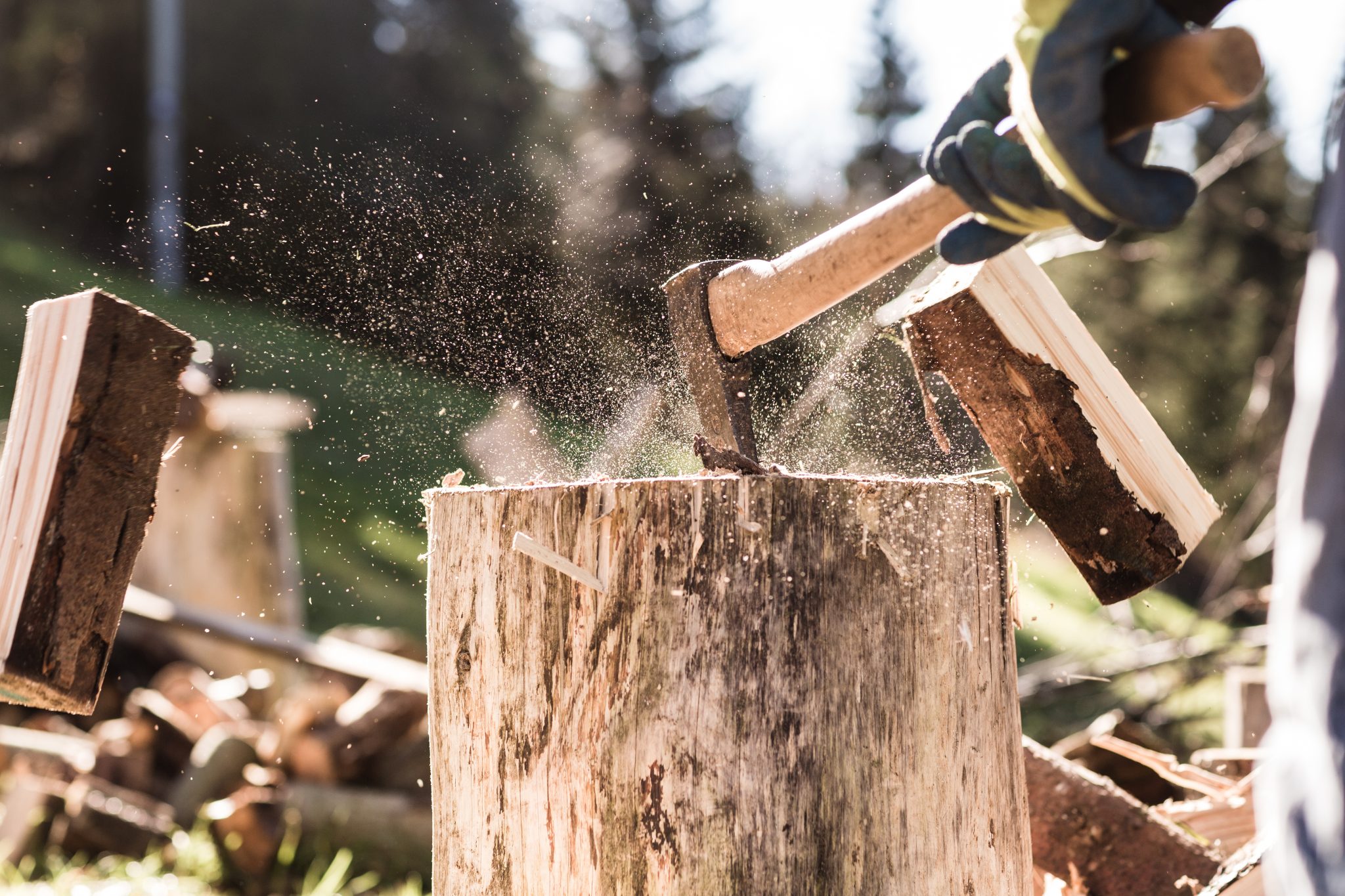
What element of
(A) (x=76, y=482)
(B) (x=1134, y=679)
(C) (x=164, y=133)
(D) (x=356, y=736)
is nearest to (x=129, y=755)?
(D) (x=356, y=736)

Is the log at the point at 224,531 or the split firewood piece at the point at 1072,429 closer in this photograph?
the split firewood piece at the point at 1072,429

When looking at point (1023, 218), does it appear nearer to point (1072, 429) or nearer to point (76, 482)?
point (1072, 429)

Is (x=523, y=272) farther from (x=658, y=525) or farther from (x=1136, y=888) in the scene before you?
(x=1136, y=888)

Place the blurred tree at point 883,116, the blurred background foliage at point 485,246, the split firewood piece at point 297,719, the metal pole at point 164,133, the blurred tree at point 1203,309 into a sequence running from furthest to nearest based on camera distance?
the blurred tree at point 883,116 < the metal pole at point 164,133 < the blurred tree at point 1203,309 < the split firewood piece at point 297,719 < the blurred background foliage at point 485,246

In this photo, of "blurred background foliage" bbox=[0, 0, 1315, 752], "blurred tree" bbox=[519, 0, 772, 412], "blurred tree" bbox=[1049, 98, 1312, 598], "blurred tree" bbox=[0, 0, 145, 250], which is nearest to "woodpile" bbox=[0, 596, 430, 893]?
"blurred background foliage" bbox=[0, 0, 1315, 752]

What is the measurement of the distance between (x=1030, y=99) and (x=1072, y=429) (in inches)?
30.9

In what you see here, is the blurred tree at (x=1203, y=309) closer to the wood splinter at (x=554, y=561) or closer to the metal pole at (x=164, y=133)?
the wood splinter at (x=554, y=561)

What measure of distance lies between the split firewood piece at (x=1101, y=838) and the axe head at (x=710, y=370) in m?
0.96

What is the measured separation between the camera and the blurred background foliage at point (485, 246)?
2020 mm

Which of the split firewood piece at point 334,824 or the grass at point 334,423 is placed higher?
the grass at point 334,423

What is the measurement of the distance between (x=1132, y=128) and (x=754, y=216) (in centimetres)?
577

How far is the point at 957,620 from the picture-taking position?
4.42 ft

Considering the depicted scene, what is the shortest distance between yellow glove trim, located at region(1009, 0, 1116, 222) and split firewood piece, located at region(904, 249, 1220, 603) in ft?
1.93

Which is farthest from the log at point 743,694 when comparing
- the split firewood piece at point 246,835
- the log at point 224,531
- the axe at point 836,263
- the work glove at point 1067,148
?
the log at point 224,531
